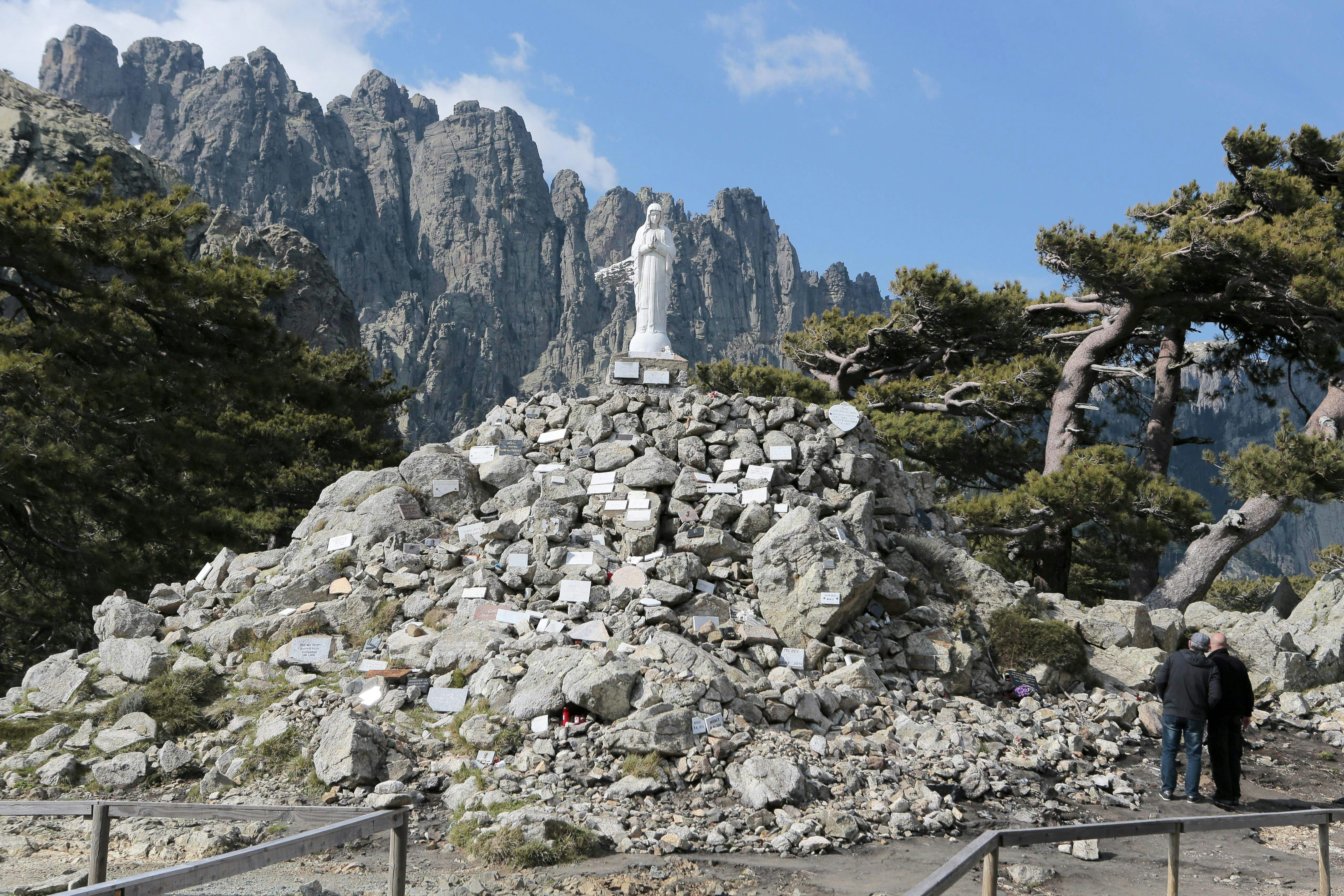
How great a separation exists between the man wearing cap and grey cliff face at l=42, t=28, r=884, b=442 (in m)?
84.3

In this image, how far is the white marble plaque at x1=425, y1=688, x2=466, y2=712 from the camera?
887 cm

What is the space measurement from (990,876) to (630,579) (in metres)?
6.62

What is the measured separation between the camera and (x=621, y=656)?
8.82 meters

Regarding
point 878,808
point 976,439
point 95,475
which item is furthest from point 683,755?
point 976,439

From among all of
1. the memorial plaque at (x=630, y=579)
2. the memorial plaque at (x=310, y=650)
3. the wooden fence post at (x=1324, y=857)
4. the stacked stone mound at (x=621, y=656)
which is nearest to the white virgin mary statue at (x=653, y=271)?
the stacked stone mound at (x=621, y=656)

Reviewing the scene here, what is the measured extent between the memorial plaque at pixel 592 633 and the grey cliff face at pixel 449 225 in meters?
81.5

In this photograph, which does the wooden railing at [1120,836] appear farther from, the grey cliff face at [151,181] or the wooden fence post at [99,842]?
the grey cliff face at [151,181]

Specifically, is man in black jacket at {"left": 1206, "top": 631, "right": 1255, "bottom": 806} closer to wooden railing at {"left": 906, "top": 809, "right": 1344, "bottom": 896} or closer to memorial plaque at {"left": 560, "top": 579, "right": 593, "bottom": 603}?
wooden railing at {"left": 906, "top": 809, "right": 1344, "bottom": 896}

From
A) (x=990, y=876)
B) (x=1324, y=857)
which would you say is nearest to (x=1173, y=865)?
Result: (x=1324, y=857)

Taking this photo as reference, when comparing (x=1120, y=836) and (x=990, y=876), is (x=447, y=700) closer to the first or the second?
(x=990, y=876)

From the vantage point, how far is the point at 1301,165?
66.8ft

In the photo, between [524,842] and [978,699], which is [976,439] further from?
[524,842]

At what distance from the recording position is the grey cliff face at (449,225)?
321 ft

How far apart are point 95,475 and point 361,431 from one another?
8.53 m
